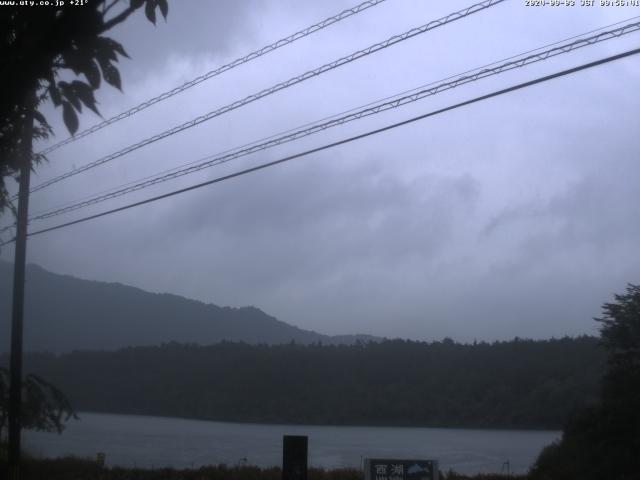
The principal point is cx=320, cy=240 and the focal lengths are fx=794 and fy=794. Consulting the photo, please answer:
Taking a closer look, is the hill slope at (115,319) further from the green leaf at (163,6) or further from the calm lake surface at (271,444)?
the green leaf at (163,6)

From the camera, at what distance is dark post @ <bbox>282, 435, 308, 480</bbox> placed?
32.5 ft

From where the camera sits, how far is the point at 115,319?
3137 inches

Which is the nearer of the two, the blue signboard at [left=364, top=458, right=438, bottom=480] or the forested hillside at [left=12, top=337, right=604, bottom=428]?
the blue signboard at [left=364, top=458, right=438, bottom=480]

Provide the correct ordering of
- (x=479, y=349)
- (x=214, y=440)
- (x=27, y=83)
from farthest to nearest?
(x=479, y=349) → (x=214, y=440) → (x=27, y=83)

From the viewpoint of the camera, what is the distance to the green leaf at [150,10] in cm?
489

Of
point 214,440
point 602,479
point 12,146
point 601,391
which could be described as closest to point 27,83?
point 12,146

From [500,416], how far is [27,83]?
39.0 metres

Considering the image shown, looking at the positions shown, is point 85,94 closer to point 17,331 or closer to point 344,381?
point 17,331

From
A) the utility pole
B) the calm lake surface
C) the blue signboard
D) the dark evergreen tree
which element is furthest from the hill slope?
the blue signboard

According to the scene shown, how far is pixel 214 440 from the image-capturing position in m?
40.0

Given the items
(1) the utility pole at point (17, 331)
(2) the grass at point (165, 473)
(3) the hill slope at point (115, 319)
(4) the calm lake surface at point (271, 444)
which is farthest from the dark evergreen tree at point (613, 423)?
(3) the hill slope at point (115, 319)

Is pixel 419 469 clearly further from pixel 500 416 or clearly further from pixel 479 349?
pixel 479 349

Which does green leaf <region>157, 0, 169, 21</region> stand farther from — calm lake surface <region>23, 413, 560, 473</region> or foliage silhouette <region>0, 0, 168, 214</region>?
calm lake surface <region>23, 413, 560, 473</region>

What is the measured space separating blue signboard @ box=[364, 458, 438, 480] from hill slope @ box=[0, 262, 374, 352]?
30350mm
